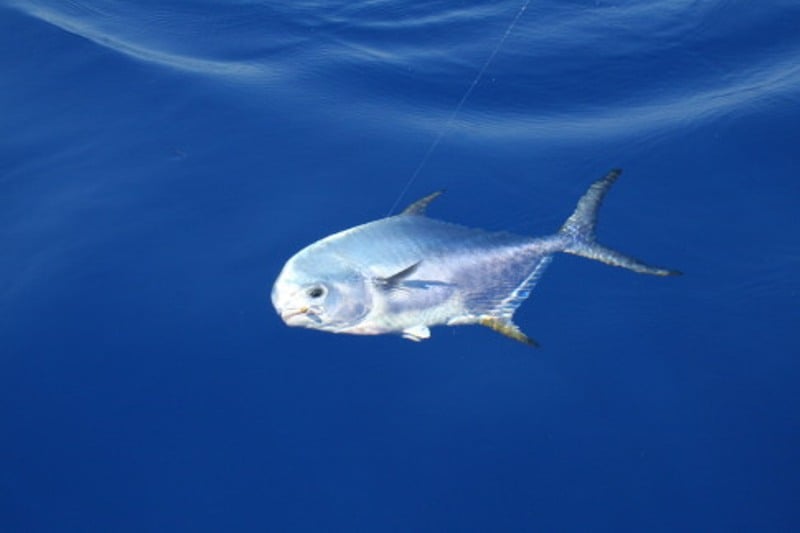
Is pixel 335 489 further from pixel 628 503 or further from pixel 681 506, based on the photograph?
pixel 681 506

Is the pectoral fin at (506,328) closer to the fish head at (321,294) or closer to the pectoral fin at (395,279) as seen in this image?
the pectoral fin at (395,279)

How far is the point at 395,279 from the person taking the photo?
1.84 metres

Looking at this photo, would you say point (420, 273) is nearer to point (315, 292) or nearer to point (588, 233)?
point (315, 292)

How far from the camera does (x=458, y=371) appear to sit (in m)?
2.23

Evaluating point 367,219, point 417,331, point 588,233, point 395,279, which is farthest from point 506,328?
point 367,219

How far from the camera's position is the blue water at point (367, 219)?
6.51 ft

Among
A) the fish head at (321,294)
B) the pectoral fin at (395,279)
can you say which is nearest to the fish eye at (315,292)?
the fish head at (321,294)

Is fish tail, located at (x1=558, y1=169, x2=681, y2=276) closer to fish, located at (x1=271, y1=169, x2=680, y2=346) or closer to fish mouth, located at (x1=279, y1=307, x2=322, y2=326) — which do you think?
fish, located at (x1=271, y1=169, x2=680, y2=346)

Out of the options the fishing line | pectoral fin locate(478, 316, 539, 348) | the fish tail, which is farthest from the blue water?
pectoral fin locate(478, 316, 539, 348)

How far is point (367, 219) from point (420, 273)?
744 mm

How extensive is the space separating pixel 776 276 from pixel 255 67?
2.85 metres

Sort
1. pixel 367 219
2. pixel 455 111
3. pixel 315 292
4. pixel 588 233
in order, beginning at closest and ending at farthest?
pixel 315 292 < pixel 588 233 < pixel 367 219 < pixel 455 111

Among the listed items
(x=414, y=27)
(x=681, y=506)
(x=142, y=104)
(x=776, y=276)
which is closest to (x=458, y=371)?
(x=681, y=506)

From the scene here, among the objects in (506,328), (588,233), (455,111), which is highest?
(455,111)
